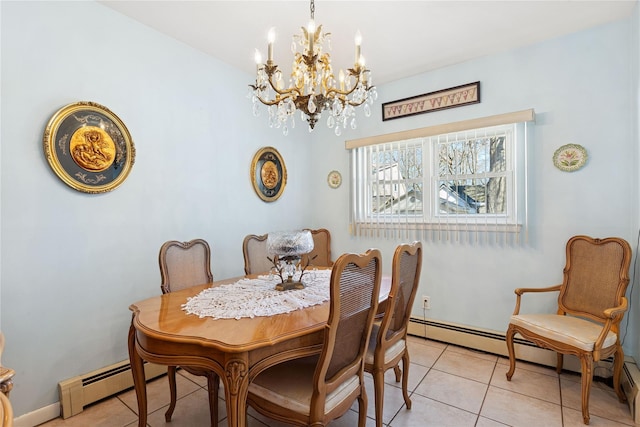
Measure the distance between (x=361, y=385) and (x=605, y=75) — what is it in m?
2.77

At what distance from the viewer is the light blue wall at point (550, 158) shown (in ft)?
7.59

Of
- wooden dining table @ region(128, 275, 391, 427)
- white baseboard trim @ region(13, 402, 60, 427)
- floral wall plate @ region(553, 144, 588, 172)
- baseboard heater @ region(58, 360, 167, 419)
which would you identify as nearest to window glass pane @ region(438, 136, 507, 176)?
floral wall plate @ region(553, 144, 588, 172)

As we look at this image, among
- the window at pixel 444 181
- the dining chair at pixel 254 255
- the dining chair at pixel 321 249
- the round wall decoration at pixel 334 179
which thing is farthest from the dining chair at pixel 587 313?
the round wall decoration at pixel 334 179

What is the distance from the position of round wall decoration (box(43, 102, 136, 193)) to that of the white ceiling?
79 cm

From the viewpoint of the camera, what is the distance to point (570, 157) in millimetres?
2471

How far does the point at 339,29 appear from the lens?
2.43m

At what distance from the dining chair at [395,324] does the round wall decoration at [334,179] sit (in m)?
1.99

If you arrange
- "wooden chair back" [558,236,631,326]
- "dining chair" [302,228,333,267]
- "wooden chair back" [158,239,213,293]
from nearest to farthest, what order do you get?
"wooden chair back" [158,239,213,293] < "wooden chair back" [558,236,631,326] < "dining chair" [302,228,333,267]

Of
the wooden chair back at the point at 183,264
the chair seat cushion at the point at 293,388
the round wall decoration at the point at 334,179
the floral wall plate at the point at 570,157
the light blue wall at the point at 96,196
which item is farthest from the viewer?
the round wall decoration at the point at 334,179

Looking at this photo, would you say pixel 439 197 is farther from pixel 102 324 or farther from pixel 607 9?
pixel 102 324

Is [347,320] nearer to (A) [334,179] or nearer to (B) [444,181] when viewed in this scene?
(B) [444,181]

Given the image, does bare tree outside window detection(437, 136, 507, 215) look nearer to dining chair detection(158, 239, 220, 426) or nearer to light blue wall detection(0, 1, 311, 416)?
light blue wall detection(0, 1, 311, 416)

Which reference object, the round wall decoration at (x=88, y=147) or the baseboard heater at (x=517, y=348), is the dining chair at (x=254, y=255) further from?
the baseboard heater at (x=517, y=348)

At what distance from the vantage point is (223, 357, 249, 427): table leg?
1182mm
